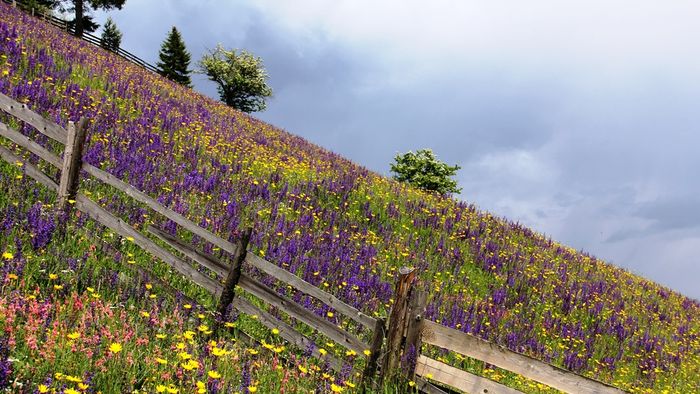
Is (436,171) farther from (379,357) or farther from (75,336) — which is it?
(75,336)

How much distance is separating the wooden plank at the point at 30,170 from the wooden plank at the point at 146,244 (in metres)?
0.94

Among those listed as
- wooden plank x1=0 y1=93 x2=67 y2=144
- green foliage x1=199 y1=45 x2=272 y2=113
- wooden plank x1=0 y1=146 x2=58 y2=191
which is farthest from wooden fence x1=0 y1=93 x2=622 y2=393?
green foliage x1=199 y1=45 x2=272 y2=113

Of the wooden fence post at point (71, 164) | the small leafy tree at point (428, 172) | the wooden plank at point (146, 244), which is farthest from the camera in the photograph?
the small leafy tree at point (428, 172)

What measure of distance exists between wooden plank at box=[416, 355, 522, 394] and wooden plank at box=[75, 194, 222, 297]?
2.96 m

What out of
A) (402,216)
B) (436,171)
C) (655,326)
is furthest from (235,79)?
(655,326)

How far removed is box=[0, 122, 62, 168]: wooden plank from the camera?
9.02m

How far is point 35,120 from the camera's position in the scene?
963 cm

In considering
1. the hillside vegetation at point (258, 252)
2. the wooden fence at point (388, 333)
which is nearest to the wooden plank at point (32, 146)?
the hillside vegetation at point (258, 252)

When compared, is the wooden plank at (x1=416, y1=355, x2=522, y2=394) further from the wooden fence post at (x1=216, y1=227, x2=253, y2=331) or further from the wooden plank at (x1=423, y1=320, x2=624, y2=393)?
the wooden fence post at (x1=216, y1=227, x2=253, y2=331)

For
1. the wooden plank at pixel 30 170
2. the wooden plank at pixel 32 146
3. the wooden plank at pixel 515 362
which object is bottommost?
the wooden plank at pixel 515 362

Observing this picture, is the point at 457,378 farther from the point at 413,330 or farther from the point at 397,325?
the point at 397,325

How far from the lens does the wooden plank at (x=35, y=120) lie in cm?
925

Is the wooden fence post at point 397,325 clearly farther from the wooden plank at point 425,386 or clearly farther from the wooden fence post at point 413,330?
the wooden plank at point 425,386

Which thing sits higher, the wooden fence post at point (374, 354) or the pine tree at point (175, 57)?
the pine tree at point (175, 57)
